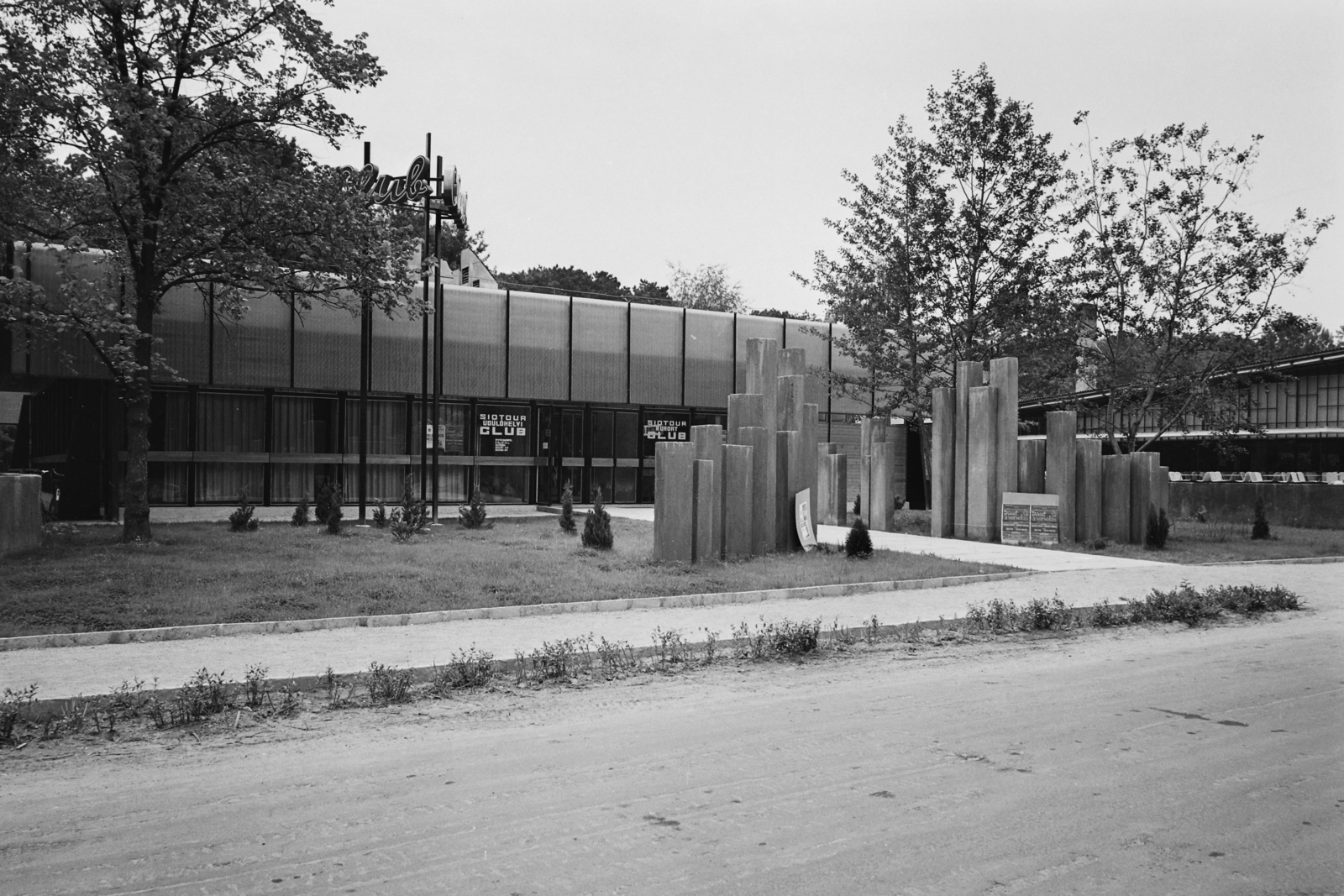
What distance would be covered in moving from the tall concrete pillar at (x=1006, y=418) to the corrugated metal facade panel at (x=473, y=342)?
13.3m

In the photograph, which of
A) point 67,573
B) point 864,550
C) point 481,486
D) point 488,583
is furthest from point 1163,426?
point 67,573

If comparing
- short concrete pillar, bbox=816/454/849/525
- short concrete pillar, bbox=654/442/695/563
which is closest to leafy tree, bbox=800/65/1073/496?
short concrete pillar, bbox=816/454/849/525

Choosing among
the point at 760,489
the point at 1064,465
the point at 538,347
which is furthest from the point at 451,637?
the point at 538,347

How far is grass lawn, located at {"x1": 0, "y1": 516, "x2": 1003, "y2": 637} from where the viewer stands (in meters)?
11.2

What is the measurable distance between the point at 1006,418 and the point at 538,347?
516 inches

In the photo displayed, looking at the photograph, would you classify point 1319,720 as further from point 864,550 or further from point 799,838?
point 864,550

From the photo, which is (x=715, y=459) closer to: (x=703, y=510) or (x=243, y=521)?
(x=703, y=510)

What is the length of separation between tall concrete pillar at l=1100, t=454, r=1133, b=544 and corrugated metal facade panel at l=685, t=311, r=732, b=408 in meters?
12.0

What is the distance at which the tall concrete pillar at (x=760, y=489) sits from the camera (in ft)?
58.7

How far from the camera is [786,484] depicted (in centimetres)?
1877

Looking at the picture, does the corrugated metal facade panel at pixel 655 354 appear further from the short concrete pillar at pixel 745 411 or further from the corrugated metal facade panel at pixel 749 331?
the short concrete pillar at pixel 745 411

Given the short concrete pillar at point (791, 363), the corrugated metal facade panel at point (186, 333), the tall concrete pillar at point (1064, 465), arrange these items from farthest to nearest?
the corrugated metal facade panel at point (186, 333)
the tall concrete pillar at point (1064, 465)
the short concrete pillar at point (791, 363)

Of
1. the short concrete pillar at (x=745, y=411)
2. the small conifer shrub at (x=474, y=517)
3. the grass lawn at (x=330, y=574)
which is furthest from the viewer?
the small conifer shrub at (x=474, y=517)

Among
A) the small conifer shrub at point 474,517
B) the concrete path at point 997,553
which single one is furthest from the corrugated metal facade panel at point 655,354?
the small conifer shrub at point 474,517
